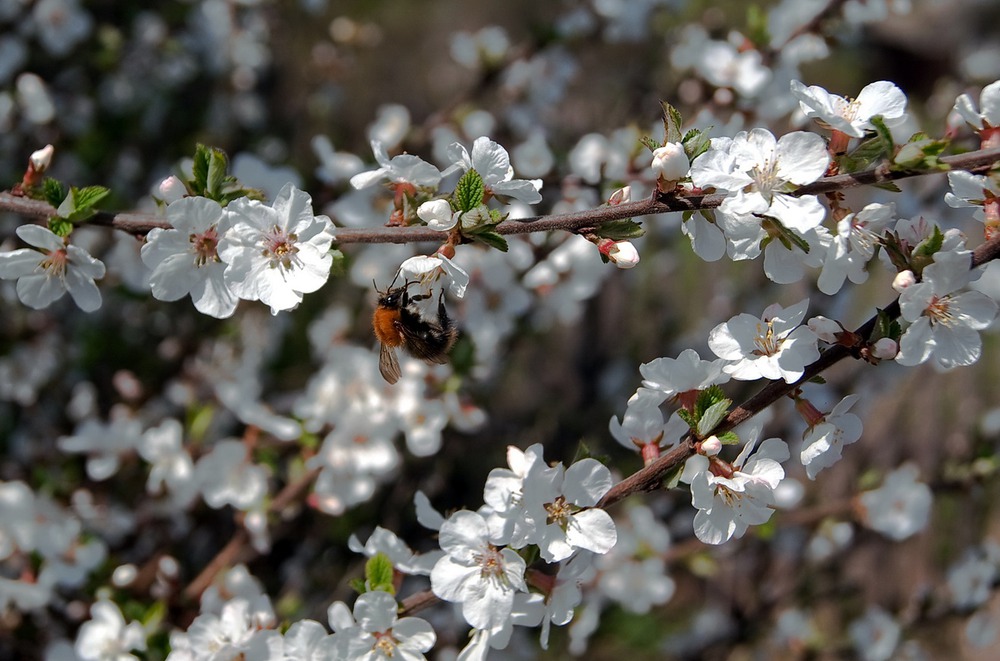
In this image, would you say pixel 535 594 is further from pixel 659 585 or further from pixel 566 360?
pixel 566 360

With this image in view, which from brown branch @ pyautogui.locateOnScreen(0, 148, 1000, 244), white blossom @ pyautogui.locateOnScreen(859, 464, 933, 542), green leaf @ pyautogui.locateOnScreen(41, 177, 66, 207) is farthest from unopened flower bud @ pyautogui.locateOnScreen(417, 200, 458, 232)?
white blossom @ pyautogui.locateOnScreen(859, 464, 933, 542)

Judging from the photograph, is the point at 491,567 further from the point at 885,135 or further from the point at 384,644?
the point at 885,135

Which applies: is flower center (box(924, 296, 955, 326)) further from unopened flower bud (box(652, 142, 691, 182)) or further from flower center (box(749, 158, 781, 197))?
unopened flower bud (box(652, 142, 691, 182))

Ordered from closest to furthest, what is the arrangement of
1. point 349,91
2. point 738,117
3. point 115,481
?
point 738,117 → point 115,481 → point 349,91

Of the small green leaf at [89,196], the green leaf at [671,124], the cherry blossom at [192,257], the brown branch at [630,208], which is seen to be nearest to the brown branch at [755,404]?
the brown branch at [630,208]

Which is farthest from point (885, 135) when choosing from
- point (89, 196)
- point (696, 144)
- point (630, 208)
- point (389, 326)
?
point (89, 196)

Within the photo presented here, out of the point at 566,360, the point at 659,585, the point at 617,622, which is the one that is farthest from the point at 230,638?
the point at 566,360
